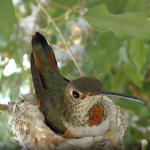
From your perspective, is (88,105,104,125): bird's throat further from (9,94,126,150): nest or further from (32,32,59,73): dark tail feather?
(32,32,59,73): dark tail feather

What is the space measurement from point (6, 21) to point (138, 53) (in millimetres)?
460

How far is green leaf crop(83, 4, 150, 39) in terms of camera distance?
60cm

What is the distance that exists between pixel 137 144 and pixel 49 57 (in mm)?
630

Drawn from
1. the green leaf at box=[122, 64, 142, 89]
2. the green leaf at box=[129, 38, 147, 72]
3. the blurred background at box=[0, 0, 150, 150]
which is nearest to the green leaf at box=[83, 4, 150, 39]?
the blurred background at box=[0, 0, 150, 150]

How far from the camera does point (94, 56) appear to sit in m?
0.90

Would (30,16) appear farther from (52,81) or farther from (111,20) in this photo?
(111,20)

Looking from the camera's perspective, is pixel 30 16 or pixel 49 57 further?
pixel 30 16

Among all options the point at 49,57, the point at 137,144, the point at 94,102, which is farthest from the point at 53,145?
the point at 137,144

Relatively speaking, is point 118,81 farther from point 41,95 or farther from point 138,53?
point 41,95

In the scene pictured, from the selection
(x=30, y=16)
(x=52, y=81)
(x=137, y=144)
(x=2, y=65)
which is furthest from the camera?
(x=30, y=16)

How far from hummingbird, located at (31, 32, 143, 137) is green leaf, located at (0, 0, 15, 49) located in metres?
0.21

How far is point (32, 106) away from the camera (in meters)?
0.78

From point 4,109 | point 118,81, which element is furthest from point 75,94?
point 118,81

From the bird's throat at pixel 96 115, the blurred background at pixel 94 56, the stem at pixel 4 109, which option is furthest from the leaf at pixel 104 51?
the stem at pixel 4 109
